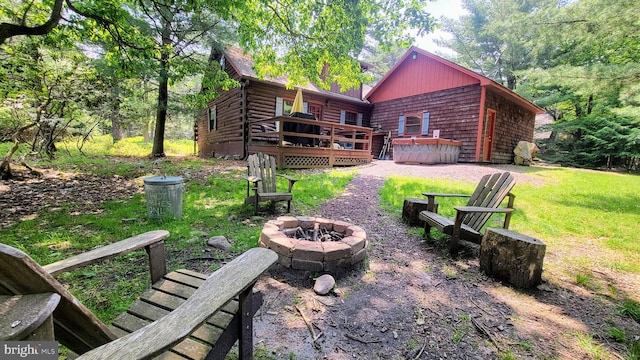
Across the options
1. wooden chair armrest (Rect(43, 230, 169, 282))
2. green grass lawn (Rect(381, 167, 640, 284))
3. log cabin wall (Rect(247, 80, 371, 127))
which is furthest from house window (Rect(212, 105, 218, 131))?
wooden chair armrest (Rect(43, 230, 169, 282))

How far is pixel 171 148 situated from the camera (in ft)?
59.1

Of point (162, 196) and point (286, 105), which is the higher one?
point (286, 105)

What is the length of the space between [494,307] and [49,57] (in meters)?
9.90

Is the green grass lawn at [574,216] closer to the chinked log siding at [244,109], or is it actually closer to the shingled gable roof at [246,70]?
the chinked log siding at [244,109]

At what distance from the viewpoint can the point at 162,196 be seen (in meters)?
3.79

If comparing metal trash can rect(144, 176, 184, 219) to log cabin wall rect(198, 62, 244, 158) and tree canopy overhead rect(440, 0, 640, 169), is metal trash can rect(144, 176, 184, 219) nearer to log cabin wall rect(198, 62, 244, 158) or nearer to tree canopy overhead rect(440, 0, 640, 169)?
log cabin wall rect(198, 62, 244, 158)

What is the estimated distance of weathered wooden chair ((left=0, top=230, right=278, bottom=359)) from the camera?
693mm

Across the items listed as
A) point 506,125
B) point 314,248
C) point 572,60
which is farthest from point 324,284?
point 572,60

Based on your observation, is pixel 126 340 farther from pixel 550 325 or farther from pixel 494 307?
pixel 550 325

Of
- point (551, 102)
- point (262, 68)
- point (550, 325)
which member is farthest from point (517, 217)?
point (551, 102)

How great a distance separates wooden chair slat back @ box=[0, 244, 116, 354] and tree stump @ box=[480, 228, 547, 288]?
9.91ft

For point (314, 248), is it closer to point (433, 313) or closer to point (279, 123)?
point (433, 313)

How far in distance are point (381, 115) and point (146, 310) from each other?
50.7 feet

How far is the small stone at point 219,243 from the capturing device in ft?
10.2
